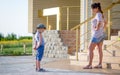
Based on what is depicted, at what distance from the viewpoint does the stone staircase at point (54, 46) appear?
17.2 meters

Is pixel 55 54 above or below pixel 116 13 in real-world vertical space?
below

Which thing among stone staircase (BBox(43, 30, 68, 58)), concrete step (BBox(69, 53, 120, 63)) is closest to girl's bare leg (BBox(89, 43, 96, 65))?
concrete step (BBox(69, 53, 120, 63))

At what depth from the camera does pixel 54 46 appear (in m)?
17.7

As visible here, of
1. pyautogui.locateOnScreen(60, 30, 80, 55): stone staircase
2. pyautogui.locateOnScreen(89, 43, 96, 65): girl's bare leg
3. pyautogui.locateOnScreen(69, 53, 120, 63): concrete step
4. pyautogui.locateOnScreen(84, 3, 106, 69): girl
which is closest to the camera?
pyautogui.locateOnScreen(84, 3, 106, 69): girl

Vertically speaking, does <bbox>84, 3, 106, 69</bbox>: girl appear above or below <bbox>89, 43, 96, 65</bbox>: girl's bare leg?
above

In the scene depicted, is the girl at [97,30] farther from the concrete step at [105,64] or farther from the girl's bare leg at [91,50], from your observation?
the concrete step at [105,64]

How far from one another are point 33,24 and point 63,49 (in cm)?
354

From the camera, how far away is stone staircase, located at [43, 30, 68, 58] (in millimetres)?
17188

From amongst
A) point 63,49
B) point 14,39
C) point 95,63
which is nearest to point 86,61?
point 95,63

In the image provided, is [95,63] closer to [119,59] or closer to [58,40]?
[119,59]

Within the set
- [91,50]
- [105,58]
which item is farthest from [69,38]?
[91,50]

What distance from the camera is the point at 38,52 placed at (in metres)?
10.6

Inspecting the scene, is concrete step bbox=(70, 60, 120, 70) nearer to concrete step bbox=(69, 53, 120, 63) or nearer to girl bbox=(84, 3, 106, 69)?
concrete step bbox=(69, 53, 120, 63)

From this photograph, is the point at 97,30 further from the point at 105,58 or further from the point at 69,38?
the point at 69,38
